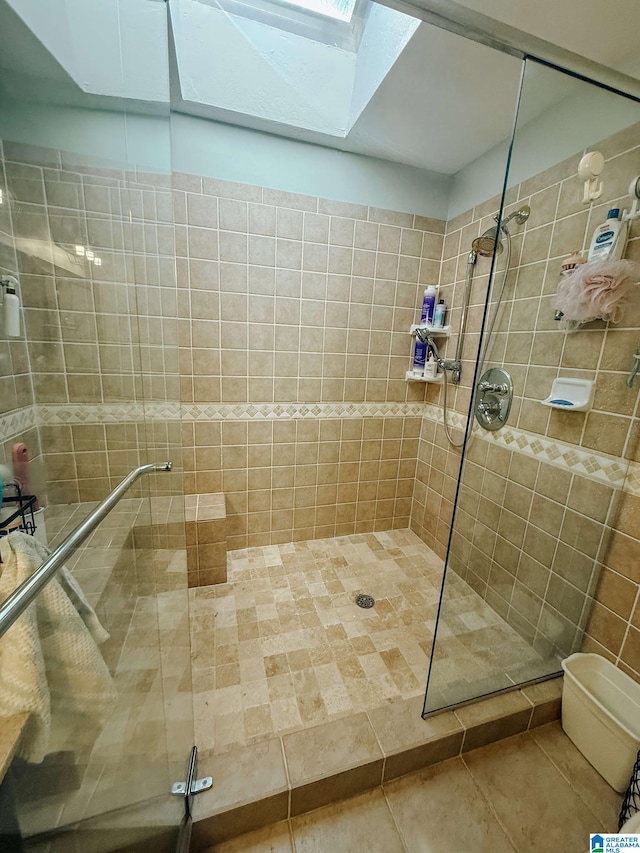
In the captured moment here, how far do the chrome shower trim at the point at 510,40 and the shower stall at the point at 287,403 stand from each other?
0.01m

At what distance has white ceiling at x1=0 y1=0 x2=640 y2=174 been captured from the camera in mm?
812

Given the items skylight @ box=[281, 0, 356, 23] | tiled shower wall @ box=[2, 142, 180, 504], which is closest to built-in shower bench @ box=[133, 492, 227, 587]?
tiled shower wall @ box=[2, 142, 180, 504]

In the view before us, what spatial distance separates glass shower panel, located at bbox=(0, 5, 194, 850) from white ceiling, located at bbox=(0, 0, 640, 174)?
5.3 inches

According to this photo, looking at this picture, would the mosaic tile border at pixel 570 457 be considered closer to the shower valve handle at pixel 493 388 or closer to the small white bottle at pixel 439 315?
the shower valve handle at pixel 493 388

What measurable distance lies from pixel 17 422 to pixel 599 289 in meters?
1.67

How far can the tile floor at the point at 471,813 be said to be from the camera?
0.79 m

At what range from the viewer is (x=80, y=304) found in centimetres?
85

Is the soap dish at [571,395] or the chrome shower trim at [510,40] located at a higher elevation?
the chrome shower trim at [510,40]

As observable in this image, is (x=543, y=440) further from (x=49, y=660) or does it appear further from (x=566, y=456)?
(x=49, y=660)

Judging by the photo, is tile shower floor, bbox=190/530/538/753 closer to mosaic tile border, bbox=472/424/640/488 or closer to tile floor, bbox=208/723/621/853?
tile floor, bbox=208/723/621/853

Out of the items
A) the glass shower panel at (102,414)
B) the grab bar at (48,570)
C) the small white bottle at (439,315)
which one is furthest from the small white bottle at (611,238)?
the grab bar at (48,570)

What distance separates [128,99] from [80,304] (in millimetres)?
566

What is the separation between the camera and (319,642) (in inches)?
50.1

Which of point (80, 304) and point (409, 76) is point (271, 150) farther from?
point (80, 304)
